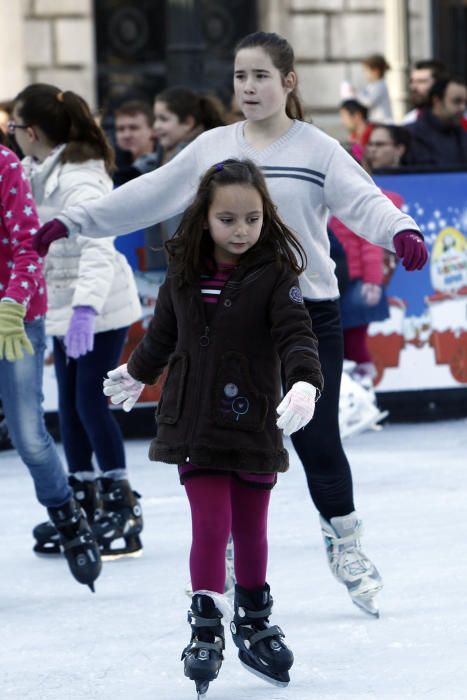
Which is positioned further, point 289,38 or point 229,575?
point 289,38

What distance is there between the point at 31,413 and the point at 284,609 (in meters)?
0.95

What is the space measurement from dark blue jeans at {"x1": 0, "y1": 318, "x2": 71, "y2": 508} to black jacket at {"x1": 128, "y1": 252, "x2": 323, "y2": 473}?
3.22ft

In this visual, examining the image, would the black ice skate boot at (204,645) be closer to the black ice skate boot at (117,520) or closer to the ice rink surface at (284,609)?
the ice rink surface at (284,609)

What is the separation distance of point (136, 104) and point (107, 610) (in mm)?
4384

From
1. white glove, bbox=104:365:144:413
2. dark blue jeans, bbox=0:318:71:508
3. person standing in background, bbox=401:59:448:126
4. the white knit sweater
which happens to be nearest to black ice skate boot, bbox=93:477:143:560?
dark blue jeans, bbox=0:318:71:508

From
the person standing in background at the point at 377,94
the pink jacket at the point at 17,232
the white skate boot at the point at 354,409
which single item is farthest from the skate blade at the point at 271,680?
the person standing in background at the point at 377,94

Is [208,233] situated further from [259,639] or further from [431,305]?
[431,305]

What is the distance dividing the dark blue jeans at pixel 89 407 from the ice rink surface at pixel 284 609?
0.37 metres

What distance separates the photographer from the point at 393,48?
17156 mm

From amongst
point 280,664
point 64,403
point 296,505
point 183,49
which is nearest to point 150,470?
point 296,505

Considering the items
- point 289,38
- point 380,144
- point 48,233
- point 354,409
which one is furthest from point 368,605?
point 289,38

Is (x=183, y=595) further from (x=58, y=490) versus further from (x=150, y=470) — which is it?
(x=150, y=470)

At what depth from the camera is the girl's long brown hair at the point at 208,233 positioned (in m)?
4.19

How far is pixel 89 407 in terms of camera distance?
584 cm
